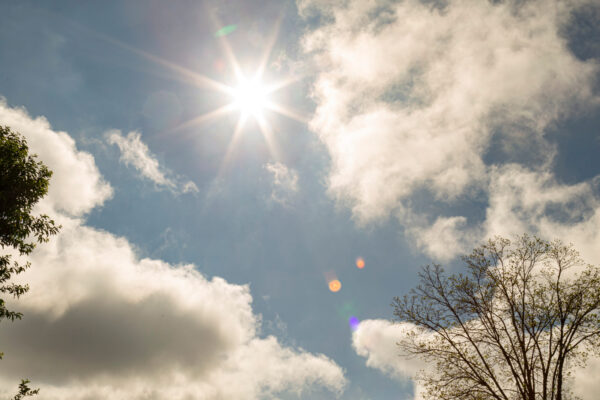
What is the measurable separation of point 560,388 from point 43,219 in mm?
31143

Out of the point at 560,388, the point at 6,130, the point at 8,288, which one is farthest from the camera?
the point at 560,388

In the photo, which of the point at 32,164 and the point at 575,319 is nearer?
the point at 32,164

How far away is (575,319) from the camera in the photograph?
1816 centimetres

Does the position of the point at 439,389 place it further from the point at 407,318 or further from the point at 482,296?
the point at 482,296

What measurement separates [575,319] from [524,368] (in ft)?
15.6

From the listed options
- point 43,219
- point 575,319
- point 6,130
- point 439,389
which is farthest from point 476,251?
point 6,130

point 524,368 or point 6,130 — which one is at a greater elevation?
point 6,130

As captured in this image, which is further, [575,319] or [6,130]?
[575,319]

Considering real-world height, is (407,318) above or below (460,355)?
above

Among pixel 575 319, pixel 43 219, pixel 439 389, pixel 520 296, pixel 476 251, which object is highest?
pixel 476 251

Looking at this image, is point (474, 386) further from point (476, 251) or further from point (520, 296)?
point (476, 251)

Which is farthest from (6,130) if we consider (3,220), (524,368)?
(524,368)

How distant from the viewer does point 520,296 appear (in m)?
20.1

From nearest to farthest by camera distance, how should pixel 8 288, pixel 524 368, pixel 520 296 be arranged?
pixel 8 288
pixel 524 368
pixel 520 296
